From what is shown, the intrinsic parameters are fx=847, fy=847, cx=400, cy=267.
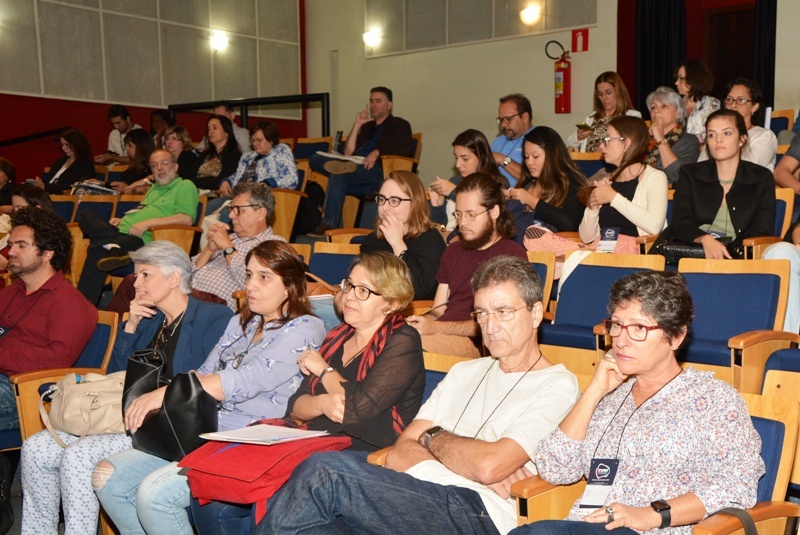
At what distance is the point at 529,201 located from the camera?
4.24 m

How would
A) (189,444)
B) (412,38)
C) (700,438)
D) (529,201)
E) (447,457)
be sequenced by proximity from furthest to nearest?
(412,38), (529,201), (189,444), (447,457), (700,438)

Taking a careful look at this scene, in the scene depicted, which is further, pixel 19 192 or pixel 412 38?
pixel 412 38

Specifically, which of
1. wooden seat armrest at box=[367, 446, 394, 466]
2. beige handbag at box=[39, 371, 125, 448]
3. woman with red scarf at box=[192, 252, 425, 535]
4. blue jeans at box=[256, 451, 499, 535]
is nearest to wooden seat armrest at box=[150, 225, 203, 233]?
beige handbag at box=[39, 371, 125, 448]

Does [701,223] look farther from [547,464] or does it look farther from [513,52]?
[513,52]

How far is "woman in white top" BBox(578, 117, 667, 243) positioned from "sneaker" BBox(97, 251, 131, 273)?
2774 mm

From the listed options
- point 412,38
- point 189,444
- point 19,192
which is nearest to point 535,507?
point 189,444

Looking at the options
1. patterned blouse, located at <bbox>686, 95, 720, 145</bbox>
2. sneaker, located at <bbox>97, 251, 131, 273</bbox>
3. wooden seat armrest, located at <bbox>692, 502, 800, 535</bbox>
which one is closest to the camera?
wooden seat armrest, located at <bbox>692, 502, 800, 535</bbox>

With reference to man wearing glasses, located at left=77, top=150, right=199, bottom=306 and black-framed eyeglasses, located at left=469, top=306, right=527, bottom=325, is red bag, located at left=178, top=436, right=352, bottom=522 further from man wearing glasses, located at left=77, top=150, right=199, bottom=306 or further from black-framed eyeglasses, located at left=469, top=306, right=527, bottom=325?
man wearing glasses, located at left=77, top=150, right=199, bottom=306

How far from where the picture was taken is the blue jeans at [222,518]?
7.86 feet

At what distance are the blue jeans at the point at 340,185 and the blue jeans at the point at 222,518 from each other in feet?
14.6

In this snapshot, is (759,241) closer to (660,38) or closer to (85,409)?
(85,409)

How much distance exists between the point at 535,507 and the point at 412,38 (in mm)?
8682

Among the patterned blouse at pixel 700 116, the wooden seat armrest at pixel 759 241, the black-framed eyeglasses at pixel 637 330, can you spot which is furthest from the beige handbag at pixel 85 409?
the patterned blouse at pixel 700 116

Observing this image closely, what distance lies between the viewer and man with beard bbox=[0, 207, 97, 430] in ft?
11.4
